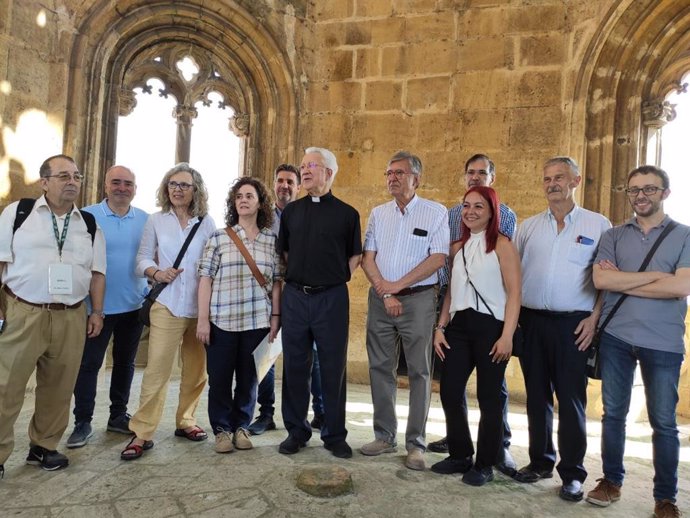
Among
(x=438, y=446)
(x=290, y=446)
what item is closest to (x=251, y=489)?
(x=290, y=446)

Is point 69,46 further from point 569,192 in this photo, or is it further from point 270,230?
point 569,192

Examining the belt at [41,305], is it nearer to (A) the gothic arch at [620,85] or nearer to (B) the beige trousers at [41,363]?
(B) the beige trousers at [41,363]

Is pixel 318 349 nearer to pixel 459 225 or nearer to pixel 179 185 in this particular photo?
pixel 459 225

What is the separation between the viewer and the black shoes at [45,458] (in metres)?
3.04

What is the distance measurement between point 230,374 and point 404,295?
1096 mm

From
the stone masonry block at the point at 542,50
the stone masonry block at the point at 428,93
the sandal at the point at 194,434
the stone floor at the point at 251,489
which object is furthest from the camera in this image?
the stone masonry block at the point at 428,93

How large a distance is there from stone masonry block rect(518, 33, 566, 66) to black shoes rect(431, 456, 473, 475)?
417cm

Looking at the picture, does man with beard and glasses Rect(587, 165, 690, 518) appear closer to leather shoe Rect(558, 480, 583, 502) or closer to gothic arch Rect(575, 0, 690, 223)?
leather shoe Rect(558, 480, 583, 502)

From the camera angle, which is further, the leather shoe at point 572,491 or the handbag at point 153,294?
the handbag at point 153,294

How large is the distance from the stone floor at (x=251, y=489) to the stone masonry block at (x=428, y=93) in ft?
12.1

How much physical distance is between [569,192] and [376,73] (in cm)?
361

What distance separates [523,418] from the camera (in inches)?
191

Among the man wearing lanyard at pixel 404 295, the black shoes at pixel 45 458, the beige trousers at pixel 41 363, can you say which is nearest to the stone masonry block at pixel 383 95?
the man wearing lanyard at pixel 404 295

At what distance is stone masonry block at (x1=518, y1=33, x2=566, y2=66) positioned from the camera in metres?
5.68
